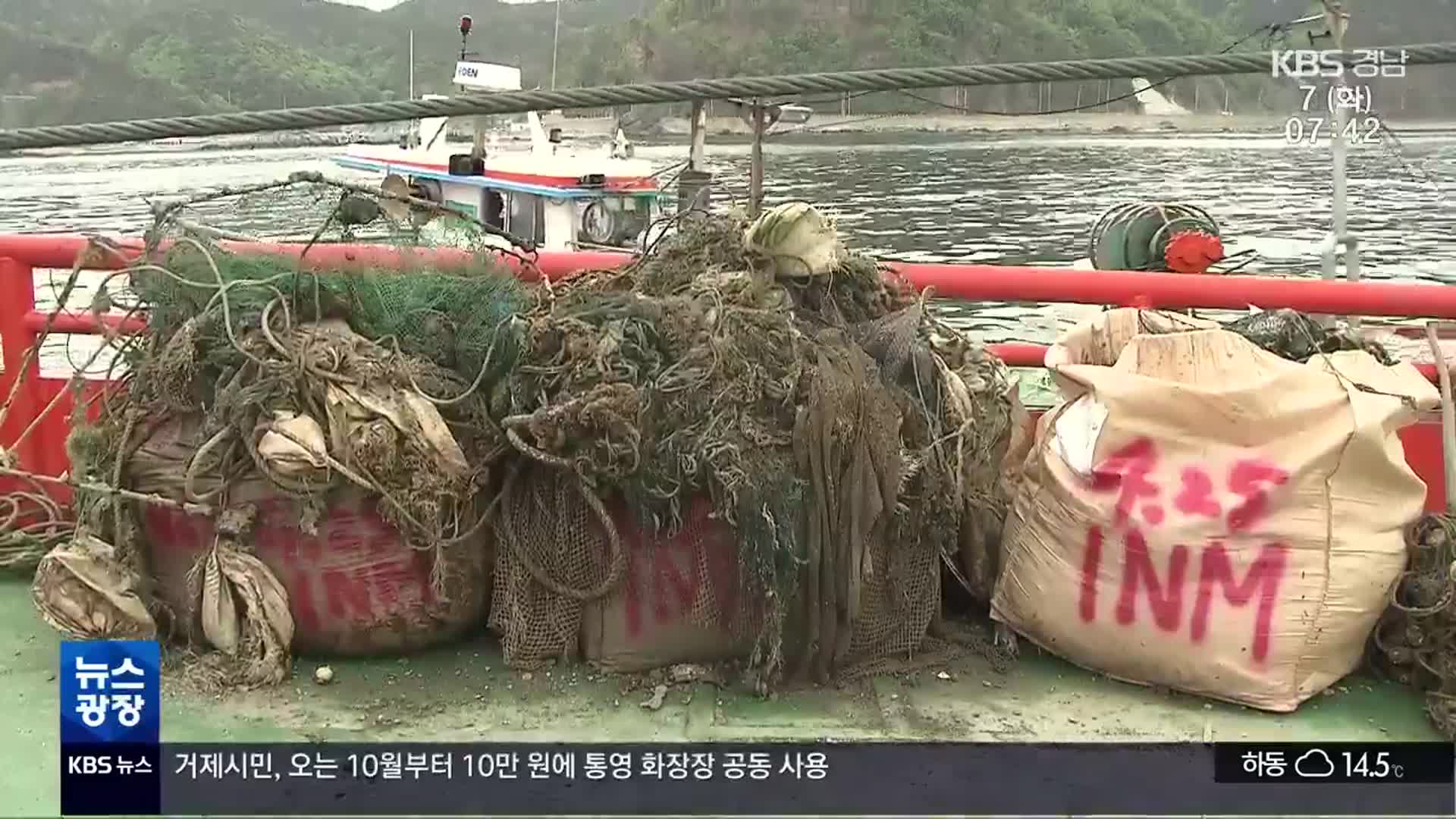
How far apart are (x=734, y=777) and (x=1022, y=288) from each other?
1.52 meters

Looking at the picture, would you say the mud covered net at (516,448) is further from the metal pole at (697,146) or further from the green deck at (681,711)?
the metal pole at (697,146)

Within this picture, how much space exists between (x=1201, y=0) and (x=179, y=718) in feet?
130

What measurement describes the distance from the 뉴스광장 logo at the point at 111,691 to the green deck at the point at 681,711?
0.12 feet

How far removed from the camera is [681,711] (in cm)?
264

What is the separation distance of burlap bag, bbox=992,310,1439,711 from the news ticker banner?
234mm

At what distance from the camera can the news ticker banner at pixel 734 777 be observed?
231 centimetres

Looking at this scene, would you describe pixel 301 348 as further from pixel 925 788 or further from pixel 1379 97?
pixel 1379 97

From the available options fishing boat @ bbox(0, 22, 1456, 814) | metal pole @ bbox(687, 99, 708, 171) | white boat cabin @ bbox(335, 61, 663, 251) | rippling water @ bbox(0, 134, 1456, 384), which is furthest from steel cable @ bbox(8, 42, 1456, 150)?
white boat cabin @ bbox(335, 61, 663, 251)

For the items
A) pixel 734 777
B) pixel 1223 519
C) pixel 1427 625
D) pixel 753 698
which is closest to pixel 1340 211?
pixel 1427 625

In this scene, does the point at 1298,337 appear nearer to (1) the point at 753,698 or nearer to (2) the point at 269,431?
(1) the point at 753,698

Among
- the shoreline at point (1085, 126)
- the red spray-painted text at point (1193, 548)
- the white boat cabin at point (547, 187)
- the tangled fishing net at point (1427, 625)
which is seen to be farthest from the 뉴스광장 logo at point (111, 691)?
the shoreline at point (1085, 126)

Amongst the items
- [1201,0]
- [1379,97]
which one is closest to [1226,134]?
[1201,0]

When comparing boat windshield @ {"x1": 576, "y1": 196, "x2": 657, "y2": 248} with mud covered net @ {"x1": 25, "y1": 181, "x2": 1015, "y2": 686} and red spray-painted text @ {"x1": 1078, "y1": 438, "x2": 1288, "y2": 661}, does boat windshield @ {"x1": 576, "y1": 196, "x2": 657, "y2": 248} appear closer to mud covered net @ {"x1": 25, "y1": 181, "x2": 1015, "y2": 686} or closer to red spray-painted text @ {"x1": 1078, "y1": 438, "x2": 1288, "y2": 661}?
mud covered net @ {"x1": 25, "y1": 181, "x2": 1015, "y2": 686}

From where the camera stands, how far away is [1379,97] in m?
6.88
